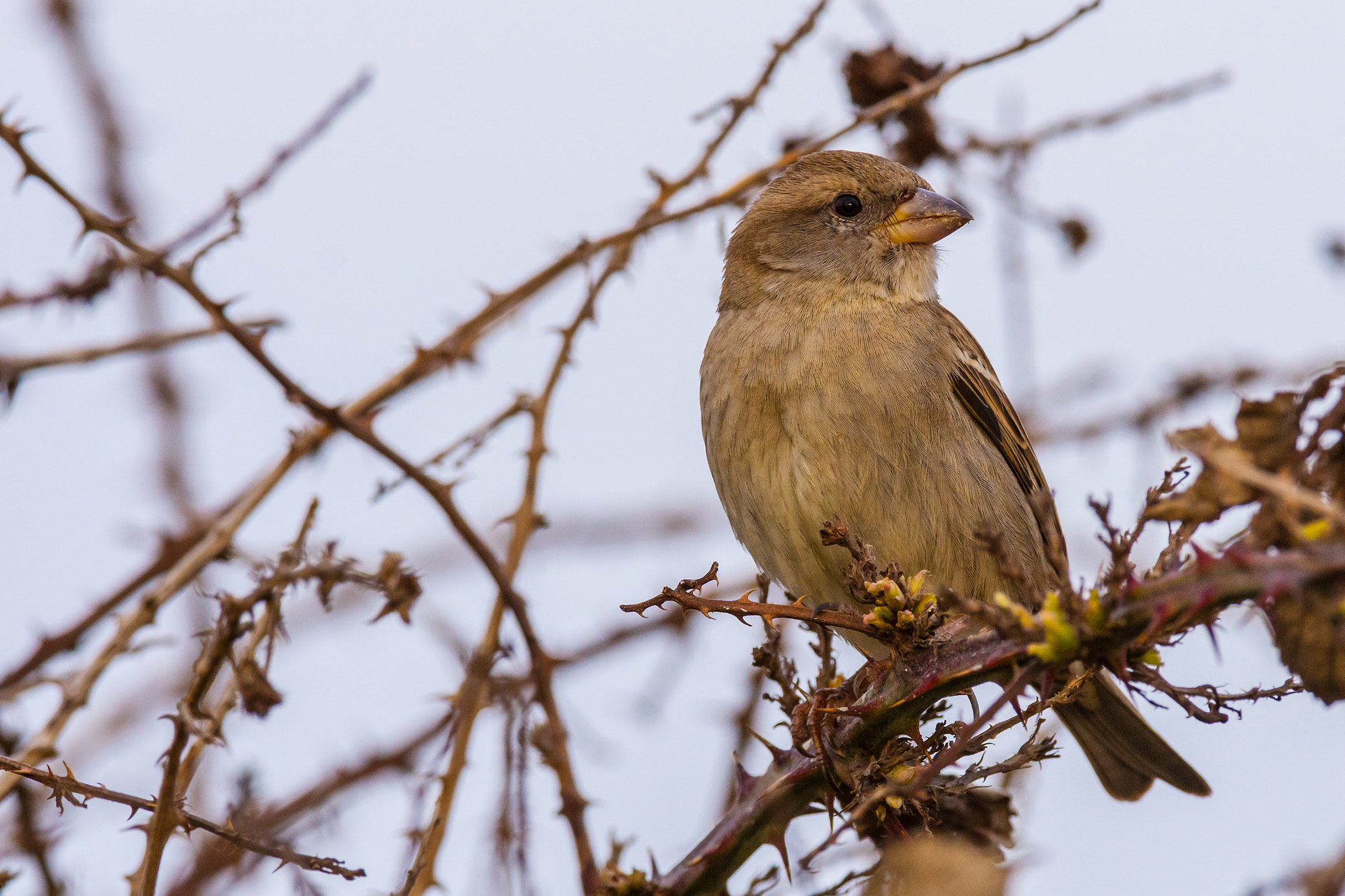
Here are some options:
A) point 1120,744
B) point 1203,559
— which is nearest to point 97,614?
point 1203,559

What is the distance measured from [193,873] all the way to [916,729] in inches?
57.5

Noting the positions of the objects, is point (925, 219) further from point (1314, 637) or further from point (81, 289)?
point (1314, 637)

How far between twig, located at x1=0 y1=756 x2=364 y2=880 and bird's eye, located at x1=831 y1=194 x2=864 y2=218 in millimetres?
3817

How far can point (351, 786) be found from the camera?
3605 mm

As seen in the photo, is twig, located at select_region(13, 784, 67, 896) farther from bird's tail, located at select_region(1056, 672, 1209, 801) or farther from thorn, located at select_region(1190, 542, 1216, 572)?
bird's tail, located at select_region(1056, 672, 1209, 801)

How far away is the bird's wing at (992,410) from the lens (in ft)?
16.2

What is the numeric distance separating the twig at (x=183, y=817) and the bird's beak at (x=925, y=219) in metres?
3.69

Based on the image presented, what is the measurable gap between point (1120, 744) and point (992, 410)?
49.2 inches

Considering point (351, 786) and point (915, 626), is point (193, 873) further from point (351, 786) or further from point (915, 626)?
point (915, 626)

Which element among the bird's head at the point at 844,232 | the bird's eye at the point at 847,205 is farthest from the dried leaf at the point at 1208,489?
the bird's eye at the point at 847,205

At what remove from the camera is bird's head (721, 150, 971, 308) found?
540cm

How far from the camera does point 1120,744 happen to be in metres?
4.87

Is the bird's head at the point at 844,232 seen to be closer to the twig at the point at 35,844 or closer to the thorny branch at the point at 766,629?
the thorny branch at the point at 766,629

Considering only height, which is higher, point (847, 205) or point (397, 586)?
point (847, 205)
